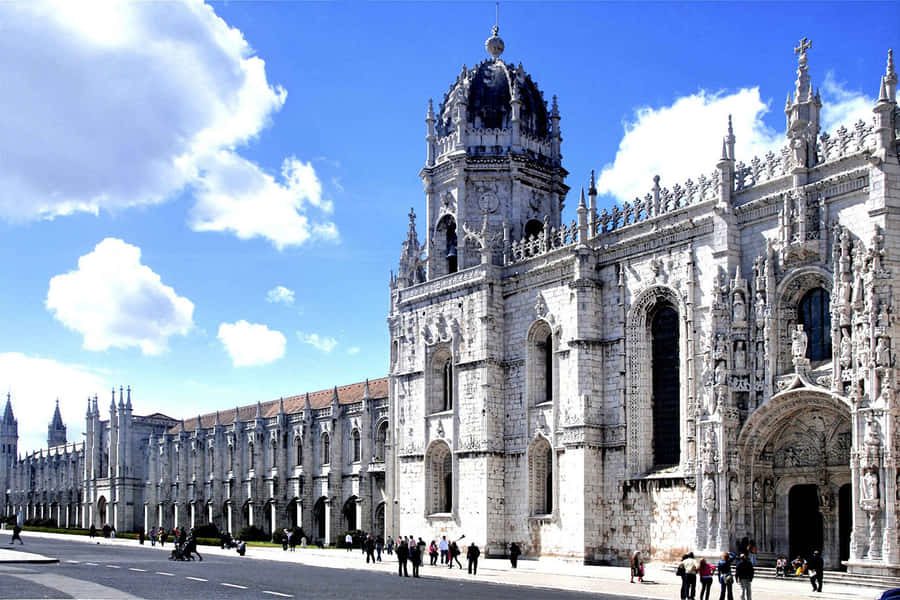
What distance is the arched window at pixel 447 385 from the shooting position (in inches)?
1841

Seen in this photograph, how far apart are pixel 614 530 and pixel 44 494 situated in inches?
4180

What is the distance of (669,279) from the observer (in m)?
36.8

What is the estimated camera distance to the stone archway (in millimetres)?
31609

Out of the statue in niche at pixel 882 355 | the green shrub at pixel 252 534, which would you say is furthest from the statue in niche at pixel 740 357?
the green shrub at pixel 252 534

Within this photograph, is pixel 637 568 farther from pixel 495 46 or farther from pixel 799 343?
pixel 495 46

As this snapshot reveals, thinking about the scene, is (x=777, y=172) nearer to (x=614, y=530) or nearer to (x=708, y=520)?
(x=708, y=520)

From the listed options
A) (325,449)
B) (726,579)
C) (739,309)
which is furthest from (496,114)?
(325,449)

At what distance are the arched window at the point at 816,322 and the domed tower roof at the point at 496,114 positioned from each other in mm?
17313

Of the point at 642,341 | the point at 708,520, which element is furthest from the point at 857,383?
the point at 642,341

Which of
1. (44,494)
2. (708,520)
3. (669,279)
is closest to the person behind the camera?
(708,520)

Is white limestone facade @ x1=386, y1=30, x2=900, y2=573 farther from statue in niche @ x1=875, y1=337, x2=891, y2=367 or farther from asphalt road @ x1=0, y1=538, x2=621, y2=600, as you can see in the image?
asphalt road @ x1=0, y1=538, x2=621, y2=600

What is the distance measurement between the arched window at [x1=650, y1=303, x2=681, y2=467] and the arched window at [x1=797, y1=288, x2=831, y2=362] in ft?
18.0

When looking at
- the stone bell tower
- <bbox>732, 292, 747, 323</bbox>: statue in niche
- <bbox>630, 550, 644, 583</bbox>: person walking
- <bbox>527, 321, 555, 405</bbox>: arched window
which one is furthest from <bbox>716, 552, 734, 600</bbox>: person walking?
the stone bell tower

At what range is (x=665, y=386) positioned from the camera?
3738 centimetres
